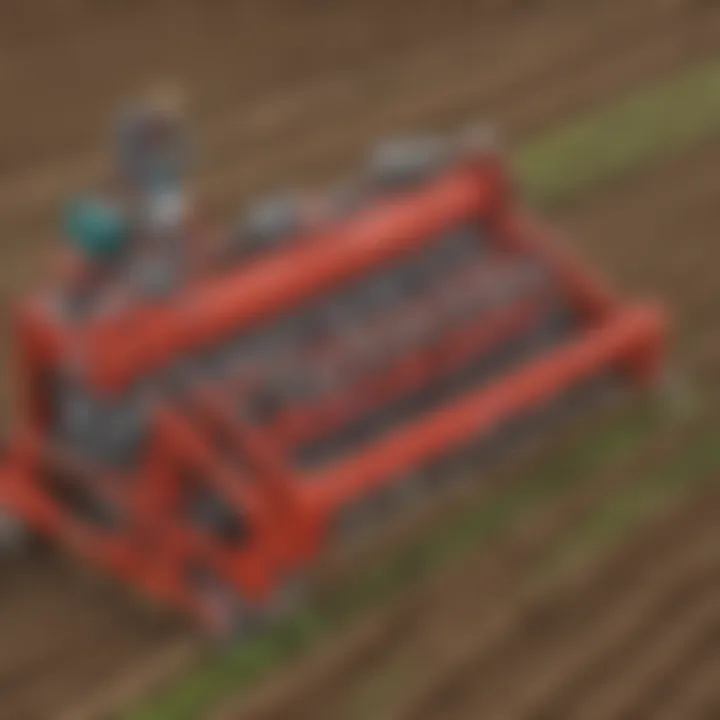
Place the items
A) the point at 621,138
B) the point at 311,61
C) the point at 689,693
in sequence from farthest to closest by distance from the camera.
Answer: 1. the point at 311,61
2. the point at 621,138
3. the point at 689,693

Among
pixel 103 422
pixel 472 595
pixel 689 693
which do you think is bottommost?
pixel 689 693

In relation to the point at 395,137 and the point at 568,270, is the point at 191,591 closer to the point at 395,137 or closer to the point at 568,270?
the point at 568,270

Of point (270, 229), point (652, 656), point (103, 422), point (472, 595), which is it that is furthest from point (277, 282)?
point (652, 656)

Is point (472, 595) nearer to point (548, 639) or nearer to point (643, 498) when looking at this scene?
point (548, 639)

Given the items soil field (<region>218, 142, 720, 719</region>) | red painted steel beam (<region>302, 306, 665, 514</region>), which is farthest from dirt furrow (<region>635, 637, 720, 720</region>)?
red painted steel beam (<region>302, 306, 665, 514</region>)

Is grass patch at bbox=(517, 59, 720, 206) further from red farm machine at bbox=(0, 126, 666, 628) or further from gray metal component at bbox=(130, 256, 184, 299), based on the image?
gray metal component at bbox=(130, 256, 184, 299)

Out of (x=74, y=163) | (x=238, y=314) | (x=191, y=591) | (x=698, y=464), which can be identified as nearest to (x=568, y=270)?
(x=698, y=464)
